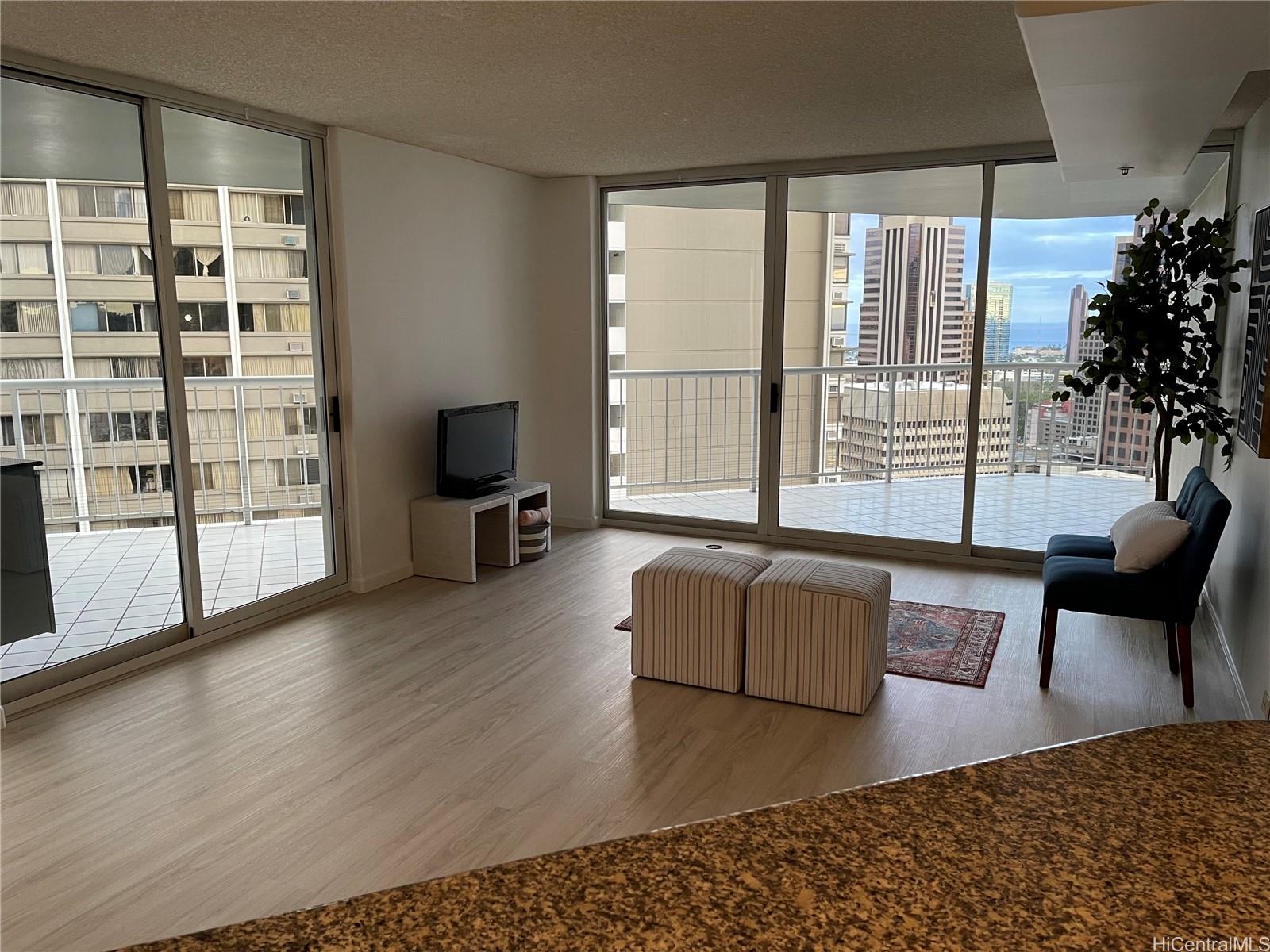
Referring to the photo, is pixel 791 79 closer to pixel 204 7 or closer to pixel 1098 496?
pixel 204 7

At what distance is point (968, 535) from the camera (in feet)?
17.7

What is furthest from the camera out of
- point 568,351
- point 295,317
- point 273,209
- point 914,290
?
point 568,351

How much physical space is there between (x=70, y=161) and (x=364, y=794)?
2750mm

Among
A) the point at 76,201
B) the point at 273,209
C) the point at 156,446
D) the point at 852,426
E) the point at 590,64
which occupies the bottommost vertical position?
the point at 852,426

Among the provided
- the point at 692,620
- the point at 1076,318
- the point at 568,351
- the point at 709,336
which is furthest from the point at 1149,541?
the point at 568,351

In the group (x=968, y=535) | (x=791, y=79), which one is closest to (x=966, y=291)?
(x=968, y=535)

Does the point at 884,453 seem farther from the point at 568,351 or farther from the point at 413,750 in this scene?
the point at 413,750

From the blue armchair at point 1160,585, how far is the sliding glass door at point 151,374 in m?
3.54

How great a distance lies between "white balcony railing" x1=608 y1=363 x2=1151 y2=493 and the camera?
545 cm

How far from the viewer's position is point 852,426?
5996 mm

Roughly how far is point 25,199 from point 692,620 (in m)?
2.97

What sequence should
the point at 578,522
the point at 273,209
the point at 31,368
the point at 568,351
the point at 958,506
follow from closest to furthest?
the point at 31,368, the point at 273,209, the point at 958,506, the point at 568,351, the point at 578,522

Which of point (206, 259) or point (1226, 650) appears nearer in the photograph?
point (1226, 650)

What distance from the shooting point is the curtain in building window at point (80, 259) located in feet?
11.4
